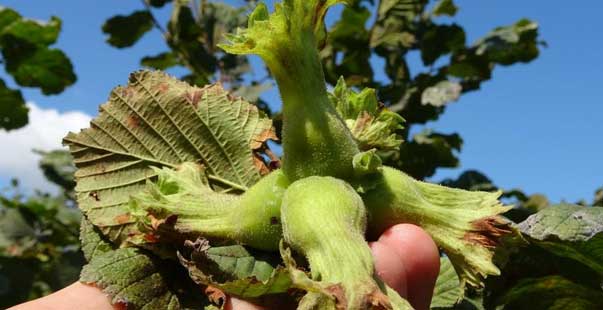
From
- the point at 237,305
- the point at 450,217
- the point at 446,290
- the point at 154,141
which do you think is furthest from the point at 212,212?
the point at 446,290

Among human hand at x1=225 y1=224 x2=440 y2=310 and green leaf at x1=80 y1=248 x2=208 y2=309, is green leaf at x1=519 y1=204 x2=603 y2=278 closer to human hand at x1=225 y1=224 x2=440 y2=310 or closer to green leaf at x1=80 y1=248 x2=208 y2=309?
human hand at x1=225 y1=224 x2=440 y2=310

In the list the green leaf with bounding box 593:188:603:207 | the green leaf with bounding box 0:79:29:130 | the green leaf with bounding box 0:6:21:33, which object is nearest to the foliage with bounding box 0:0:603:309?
the green leaf with bounding box 593:188:603:207

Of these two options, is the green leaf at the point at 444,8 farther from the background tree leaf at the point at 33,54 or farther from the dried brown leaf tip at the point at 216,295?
the dried brown leaf tip at the point at 216,295

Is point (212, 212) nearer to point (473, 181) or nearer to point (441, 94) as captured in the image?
point (473, 181)

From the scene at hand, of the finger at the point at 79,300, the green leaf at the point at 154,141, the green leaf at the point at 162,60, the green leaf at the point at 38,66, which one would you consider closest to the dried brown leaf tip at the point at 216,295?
the finger at the point at 79,300

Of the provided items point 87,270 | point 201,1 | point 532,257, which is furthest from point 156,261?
point 201,1

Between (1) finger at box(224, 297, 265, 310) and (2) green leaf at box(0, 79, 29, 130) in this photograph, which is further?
(2) green leaf at box(0, 79, 29, 130)
